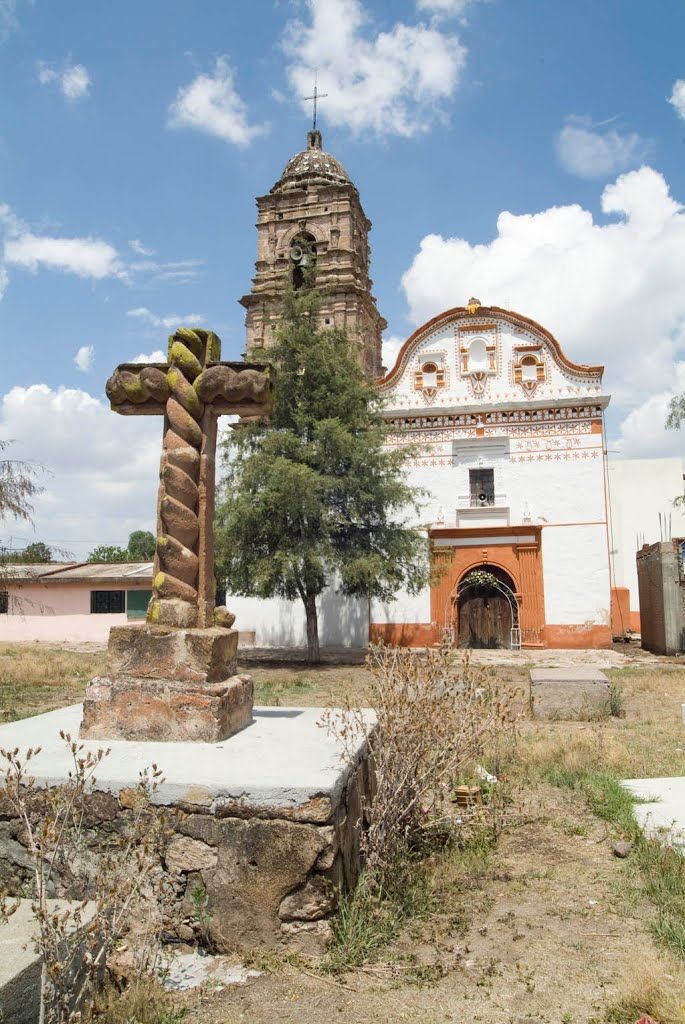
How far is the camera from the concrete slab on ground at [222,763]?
327cm

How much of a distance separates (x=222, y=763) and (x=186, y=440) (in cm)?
220

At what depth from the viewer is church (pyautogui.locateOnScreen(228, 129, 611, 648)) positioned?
19859 mm

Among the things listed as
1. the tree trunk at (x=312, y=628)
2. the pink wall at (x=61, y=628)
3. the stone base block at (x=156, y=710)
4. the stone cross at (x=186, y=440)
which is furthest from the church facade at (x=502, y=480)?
the stone base block at (x=156, y=710)

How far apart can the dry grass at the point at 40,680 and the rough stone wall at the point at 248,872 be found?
256 inches

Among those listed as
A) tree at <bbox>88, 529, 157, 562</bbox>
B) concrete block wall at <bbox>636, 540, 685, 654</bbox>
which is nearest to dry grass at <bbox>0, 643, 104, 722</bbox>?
concrete block wall at <bbox>636, 540, 685, 654</bbox>

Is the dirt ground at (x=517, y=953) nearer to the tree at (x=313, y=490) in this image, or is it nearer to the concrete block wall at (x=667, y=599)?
the tree at (x=313, y=490)

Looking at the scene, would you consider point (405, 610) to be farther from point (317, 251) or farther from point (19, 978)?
point (19, 978)

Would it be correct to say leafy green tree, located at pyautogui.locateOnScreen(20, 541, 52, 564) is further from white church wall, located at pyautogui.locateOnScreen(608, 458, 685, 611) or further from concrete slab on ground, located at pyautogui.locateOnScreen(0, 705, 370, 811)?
white church wall, located at pyautogui.locateOnScreen(608, 458, 685, 611)

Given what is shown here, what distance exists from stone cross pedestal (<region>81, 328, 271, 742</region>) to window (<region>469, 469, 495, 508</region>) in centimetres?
1609

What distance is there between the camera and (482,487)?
69.0ft

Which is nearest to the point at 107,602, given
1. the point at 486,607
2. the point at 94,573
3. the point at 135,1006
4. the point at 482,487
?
the point at 94,573

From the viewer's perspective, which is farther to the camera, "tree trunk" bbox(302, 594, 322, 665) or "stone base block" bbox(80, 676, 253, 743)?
"tree trunk" bbox(302, 594, 322, 665)

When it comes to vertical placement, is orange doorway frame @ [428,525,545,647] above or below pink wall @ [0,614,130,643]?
above

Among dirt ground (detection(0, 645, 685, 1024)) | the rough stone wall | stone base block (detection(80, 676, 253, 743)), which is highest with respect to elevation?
stone base block (detection(80, 676, 253, 743))
